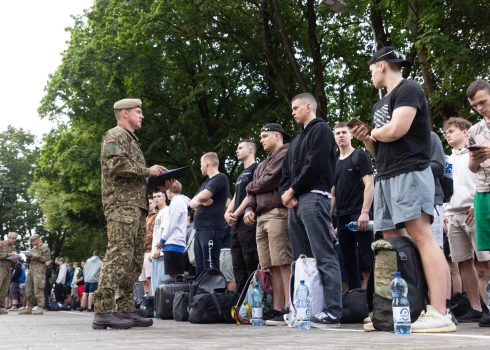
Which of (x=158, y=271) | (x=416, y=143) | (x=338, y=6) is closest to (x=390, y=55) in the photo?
(x=416, y=143)

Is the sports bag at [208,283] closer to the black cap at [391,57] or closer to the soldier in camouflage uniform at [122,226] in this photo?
the soldier in camouflage uniform at [122,226]

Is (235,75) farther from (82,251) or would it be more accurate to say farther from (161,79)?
(82,251)

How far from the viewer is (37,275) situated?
17734 mm

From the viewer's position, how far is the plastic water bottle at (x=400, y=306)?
17.6 ft

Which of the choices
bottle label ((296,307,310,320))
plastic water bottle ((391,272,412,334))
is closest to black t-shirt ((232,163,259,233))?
bottle label ((296,307,310,320))

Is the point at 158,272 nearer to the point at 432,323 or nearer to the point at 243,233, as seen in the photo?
the point at 243,233

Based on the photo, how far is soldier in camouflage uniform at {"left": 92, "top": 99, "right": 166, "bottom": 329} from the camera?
7.55m

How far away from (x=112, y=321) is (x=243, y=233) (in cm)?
243

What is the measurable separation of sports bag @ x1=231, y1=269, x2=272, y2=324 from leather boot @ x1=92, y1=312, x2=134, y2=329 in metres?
1.62

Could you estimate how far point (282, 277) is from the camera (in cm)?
834

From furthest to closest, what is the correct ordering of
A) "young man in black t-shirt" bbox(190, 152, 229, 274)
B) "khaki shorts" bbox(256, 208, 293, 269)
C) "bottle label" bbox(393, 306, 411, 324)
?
1. "young man in black t-shirt" bbox(190, 152, 229, 274)
2. "khaki shorts" bbox(256, 208, 293, 269)
3. "bottle label" bbox(393, 306, 411, 324)

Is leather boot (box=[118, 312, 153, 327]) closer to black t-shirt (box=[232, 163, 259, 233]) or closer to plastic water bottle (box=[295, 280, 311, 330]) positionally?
plastic water bottle (box=[295, 280, 311, 330])

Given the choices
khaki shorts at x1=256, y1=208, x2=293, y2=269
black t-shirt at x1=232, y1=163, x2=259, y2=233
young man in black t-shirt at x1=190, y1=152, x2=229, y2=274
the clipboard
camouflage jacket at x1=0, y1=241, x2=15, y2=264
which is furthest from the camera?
camouflage jacket at x1=0, y1=241, x2=15, y2=264

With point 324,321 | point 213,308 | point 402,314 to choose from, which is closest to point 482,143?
point 402,314
